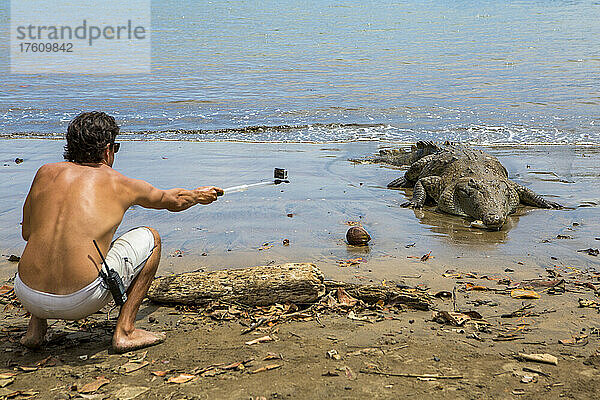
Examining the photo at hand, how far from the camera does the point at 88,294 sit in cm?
333

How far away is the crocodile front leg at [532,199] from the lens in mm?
7164

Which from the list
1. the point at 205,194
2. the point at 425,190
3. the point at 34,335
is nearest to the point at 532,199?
the point at 425,190

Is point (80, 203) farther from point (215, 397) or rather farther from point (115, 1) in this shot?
point (115, 1)

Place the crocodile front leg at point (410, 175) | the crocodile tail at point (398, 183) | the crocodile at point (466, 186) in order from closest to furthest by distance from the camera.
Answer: the crocodile at point (466, 186)
the crocodile tail at point (398, 183)
the crocodile front leg at point (410, 175)

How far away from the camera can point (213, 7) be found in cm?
6112

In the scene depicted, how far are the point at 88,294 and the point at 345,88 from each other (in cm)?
1659

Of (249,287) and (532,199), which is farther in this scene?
(532,199)

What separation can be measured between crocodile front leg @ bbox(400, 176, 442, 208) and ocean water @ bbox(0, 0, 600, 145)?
4.61m

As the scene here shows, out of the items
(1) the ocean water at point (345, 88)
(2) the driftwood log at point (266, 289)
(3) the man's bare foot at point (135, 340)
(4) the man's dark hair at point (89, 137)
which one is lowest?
(3) the man's bare foot at point (135, 340)

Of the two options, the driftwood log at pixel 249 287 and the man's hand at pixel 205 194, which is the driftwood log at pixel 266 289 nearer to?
the driftwood log at pixel 249 287

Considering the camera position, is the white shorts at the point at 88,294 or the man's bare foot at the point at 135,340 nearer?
the white shorts at the point at 88,294

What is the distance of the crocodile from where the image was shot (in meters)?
6.77

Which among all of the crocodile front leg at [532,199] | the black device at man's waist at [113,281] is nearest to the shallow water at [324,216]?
the crocodile front leg at [532,199]

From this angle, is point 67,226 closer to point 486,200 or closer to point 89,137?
point 89,137
